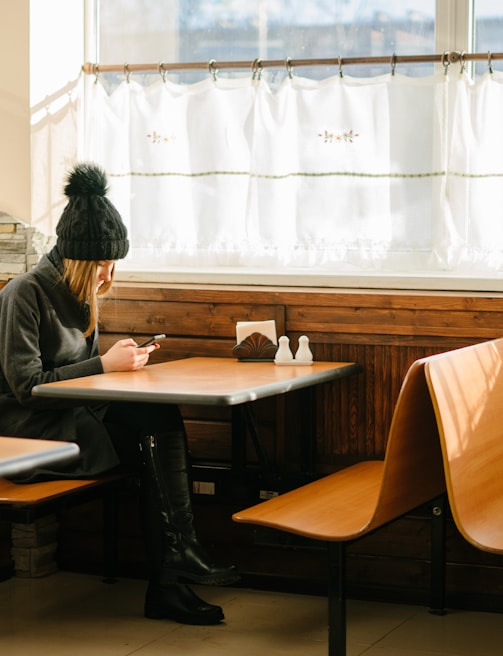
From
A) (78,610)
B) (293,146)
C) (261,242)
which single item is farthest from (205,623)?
(293,146)

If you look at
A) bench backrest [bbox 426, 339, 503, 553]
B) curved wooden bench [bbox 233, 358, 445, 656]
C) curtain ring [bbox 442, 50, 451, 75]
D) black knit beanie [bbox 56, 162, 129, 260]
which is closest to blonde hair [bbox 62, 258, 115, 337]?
black knit beanie [bbox 56, 162, 129, 260]

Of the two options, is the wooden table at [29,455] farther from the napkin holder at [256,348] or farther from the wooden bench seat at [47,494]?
the napkin holder at [256,348]

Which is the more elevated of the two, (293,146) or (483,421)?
(293,146)

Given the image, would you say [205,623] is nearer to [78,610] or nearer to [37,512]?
[78,610]

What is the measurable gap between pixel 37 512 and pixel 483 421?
4.22ft

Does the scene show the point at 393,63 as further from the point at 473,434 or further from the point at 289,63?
the point at 473,434

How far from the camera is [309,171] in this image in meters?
3.89

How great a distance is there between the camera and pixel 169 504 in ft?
10.9

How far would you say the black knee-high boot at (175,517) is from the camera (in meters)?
3.28

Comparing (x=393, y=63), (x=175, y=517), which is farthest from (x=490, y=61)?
(x=175, y=517)

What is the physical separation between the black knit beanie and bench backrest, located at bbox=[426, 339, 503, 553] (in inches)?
45.2

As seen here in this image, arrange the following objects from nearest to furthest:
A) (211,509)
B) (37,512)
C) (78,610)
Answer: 1. (37,512)
2. (78,610)
3. (211,509)

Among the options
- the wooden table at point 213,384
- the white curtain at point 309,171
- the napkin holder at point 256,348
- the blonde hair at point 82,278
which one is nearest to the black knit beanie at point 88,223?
the blonde hair at point 82,278

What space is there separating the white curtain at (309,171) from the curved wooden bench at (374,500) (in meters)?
1.02
